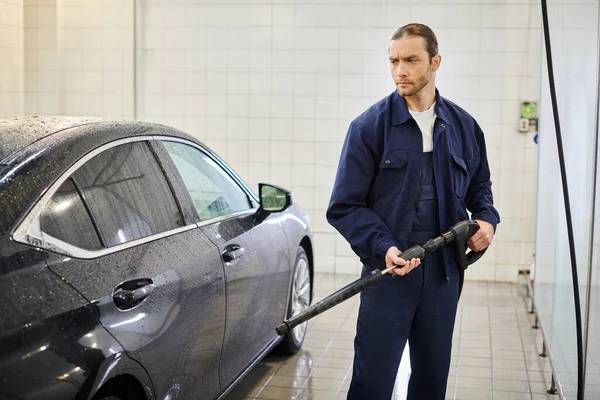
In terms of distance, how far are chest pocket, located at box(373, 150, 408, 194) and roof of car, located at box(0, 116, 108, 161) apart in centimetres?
108

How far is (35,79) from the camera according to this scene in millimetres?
8109

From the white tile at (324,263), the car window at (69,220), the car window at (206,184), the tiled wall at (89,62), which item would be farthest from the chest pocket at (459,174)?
the tiled wall at (89,62)

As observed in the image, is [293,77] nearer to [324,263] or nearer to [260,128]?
[260,128]

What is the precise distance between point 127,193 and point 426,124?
43.4 inches

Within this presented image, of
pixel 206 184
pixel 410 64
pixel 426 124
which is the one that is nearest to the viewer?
pixel 410 64

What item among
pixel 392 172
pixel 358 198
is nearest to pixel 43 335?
pixel 358 198

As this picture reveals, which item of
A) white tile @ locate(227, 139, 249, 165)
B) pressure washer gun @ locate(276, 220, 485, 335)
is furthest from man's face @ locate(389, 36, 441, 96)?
white tile @ locate(227, 139, 249, 165)

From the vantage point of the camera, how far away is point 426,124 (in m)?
3.04

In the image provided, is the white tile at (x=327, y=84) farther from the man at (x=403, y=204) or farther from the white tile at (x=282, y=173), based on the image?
the man at (x=403, y=204)

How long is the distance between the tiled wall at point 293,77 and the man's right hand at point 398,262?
530 centimetres

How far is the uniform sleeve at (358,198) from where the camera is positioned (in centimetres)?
290

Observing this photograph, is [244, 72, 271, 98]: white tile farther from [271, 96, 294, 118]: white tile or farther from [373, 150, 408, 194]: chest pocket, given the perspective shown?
[373, 150, 408, 194]: chest pocket

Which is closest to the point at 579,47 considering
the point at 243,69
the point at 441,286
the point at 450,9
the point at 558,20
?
the point at 558,20

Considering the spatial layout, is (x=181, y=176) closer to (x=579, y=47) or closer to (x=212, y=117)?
(x=579, y=47)
